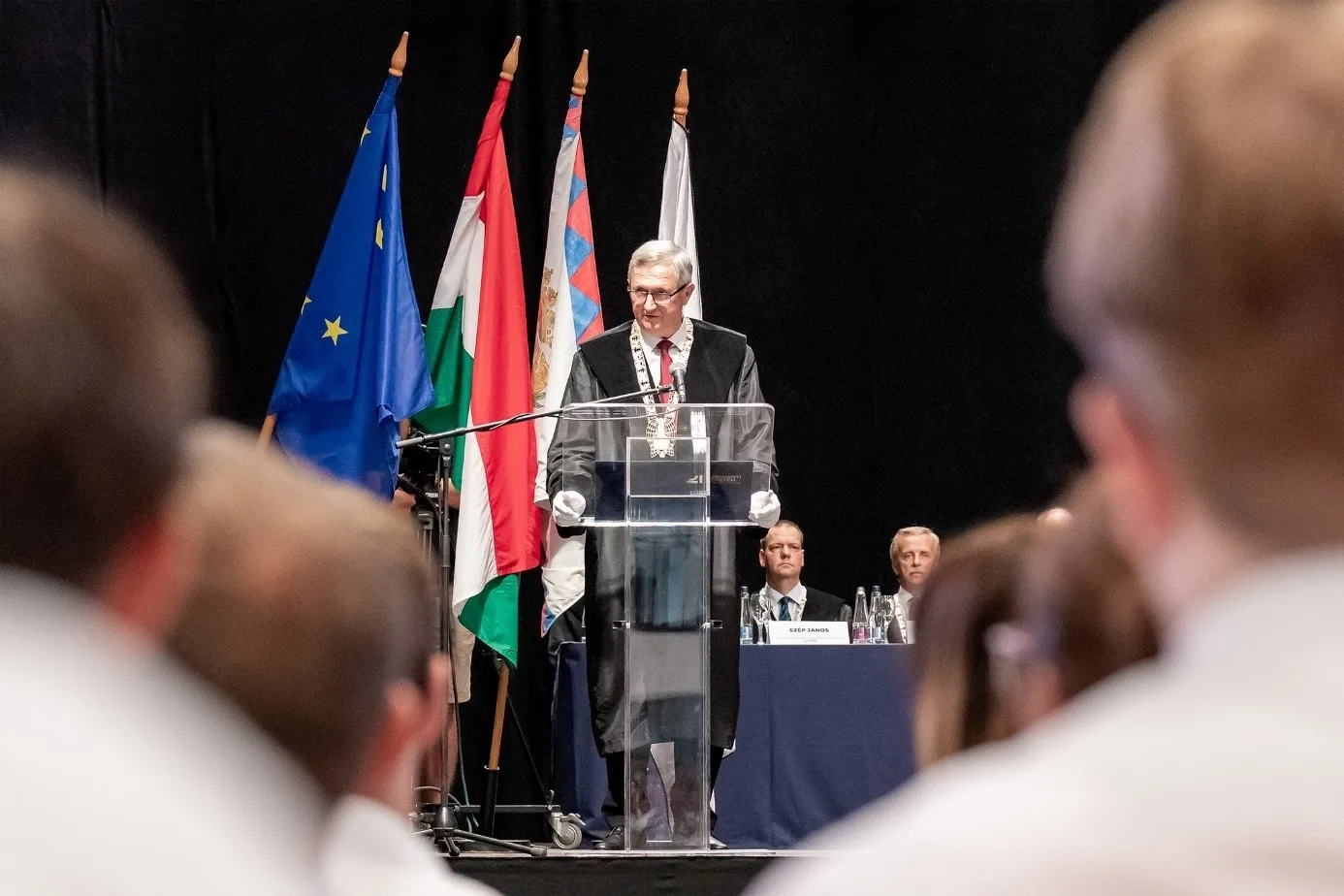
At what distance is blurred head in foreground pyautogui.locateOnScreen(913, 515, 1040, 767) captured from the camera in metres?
0.81

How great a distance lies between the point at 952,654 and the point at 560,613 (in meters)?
5.66

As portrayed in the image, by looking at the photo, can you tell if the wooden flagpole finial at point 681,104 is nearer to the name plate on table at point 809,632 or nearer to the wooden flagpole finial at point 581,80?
the wooden flagpole finial at point 581,80

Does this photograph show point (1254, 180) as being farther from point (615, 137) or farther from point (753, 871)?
point (615, 137)

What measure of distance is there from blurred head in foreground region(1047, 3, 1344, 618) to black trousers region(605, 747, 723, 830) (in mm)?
3720

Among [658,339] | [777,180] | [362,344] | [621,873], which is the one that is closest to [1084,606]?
[621,873]

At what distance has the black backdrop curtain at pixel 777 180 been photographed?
708 cm

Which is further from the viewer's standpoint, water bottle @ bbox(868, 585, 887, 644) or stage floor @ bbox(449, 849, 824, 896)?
water bottle @ bbox(868, 585, 887, 644)

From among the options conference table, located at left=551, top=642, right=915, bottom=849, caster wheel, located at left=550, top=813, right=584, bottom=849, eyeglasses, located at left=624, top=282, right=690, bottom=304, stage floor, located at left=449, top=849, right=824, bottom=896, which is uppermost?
eyeglasses, located at left=624, top=282, right=690, bottom=304

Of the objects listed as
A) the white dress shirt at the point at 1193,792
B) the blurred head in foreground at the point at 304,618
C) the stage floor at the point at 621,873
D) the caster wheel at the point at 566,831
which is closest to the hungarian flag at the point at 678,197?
the caster wheel at the point at 566,831

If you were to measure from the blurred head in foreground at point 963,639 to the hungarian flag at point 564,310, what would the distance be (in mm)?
5485

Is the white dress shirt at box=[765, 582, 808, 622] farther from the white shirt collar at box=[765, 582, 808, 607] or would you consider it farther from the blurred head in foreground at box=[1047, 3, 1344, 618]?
the blurred head in foreground at box=[1047, 3, 1344, 618]

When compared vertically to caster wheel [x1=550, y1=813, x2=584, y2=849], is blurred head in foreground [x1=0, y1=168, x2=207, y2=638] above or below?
below

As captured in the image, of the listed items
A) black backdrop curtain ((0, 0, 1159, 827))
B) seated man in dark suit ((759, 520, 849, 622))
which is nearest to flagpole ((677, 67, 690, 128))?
black backdrop curtain ((0, 0, 1159, 827))

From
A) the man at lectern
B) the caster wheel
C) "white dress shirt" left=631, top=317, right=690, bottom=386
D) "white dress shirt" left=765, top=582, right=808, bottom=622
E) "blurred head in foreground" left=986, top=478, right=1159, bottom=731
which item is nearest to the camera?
"blurred head in foreground" left=986, top=478, right=1159, bottom=731
